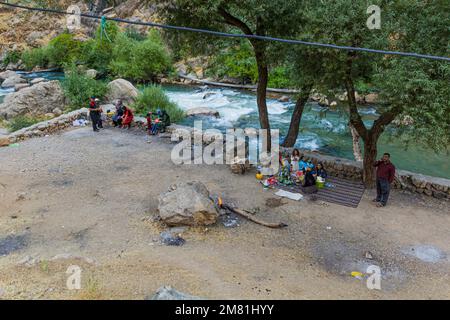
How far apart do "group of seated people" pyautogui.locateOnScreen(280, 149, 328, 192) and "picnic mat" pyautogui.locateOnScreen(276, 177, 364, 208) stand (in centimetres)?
29

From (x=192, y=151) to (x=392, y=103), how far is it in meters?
7.47

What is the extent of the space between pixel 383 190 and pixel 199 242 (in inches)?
216

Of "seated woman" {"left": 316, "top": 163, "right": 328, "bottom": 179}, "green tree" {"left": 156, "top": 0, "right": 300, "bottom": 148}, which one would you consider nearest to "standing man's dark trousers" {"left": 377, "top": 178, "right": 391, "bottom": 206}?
"seated woman" {"left": 316, "top": 163, "right": 328, "bottom": 179}

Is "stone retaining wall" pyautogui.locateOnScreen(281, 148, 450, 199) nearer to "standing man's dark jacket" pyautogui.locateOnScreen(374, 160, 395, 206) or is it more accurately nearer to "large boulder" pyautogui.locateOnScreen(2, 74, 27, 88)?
"standing man's dark jacket" pyautogui.locateOnScreen(374, 160, 395, 206)

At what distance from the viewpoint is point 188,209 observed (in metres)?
8.99

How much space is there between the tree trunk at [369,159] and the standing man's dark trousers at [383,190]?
3.82 feet

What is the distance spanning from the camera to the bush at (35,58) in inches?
1655

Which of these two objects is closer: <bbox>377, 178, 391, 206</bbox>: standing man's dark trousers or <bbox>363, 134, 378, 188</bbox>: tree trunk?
<bbox>377, 178, 391, 206</bbox>: standing man's dark trousers

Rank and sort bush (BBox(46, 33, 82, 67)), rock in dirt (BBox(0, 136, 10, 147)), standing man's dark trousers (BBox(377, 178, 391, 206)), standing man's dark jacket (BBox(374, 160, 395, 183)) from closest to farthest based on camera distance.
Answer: standing man's dark jacket (BBox(374, 160, 395, 183))
standing man's dark trousers (BBox(377, 178, 391, 206))
rock in dirt (BBox(0, 136, 10, 147))
bush (BBox(46, 33, 82, 67))

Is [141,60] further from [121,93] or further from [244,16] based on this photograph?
[244,16]

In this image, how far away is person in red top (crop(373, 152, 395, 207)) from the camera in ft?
33.4

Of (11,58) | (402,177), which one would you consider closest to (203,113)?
(402,177)

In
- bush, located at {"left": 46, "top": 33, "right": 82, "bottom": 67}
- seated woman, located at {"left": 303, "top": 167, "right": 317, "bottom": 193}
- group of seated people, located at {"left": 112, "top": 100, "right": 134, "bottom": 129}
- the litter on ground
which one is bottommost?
the litter on ground

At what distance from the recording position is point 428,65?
9.20 m
